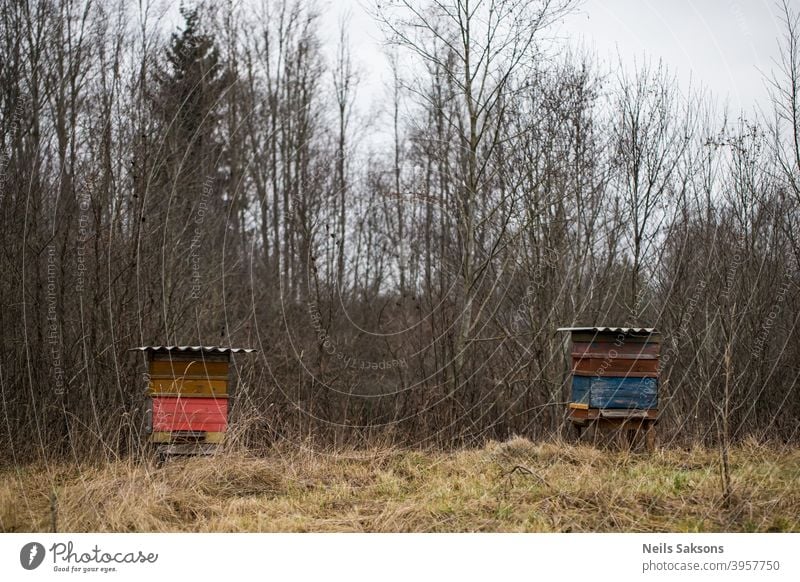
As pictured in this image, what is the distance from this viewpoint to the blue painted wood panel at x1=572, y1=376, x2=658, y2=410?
859cm

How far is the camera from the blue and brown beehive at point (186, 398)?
7895mm

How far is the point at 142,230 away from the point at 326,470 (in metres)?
4.55

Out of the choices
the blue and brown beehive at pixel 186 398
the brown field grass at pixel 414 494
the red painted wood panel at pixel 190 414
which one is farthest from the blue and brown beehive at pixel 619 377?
the red painted wood panel at pixel 190 414

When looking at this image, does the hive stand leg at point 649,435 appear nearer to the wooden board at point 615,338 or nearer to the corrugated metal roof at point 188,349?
the wooden board at point 615,338

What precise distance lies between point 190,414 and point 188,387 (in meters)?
0.29

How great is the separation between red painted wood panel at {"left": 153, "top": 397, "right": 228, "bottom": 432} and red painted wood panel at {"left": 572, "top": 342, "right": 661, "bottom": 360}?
4076 mm

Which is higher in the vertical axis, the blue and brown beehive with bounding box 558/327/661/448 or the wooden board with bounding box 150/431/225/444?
the blue and brown beehive with bounding box 558/327/661/448

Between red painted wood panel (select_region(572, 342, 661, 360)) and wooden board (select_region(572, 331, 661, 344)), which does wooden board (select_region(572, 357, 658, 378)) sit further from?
wooden board (select_region(572, 331, 661, 344))

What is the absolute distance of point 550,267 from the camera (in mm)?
12703

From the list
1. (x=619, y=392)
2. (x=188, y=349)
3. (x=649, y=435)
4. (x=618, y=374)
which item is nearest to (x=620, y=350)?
(x=618, y=374)

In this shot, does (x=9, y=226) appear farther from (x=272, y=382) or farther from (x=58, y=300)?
(x=272, y=382)
